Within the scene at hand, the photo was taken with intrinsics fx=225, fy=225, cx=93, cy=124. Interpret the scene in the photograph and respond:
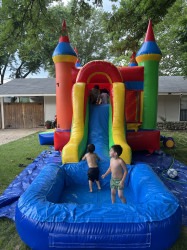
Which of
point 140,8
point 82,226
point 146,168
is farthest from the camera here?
point 140,8

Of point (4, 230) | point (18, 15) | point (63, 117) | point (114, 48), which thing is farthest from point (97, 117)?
point (114, 48)

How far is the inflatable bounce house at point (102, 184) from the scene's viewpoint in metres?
2.69

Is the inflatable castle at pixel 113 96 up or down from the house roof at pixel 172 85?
down

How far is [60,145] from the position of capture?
7281 millimetres

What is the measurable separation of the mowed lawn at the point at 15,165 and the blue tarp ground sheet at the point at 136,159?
0.23 metres

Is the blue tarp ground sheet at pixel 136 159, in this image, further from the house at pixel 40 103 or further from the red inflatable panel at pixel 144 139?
the house at pixel 40 103

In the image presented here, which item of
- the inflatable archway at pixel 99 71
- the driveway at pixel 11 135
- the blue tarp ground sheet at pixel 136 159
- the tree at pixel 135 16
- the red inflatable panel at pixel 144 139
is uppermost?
the tree at pixel 135 16

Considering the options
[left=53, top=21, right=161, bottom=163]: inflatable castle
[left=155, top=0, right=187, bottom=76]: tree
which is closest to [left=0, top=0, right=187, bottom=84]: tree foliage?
[left=155, top=0, right=187, bottom=76]: tree

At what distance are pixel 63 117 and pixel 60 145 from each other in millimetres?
953

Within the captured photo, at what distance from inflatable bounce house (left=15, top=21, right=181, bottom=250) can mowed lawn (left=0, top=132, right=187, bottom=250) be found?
0.26m

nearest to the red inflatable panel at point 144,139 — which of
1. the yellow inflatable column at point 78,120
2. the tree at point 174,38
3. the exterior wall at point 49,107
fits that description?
the yellow inflatable column at point 78,120

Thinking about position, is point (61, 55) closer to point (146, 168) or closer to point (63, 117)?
point (63, 117)

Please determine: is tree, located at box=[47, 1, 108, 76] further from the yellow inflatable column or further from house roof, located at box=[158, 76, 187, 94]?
the yellow inflatable column

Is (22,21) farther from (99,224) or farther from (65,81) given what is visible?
(99,224)
